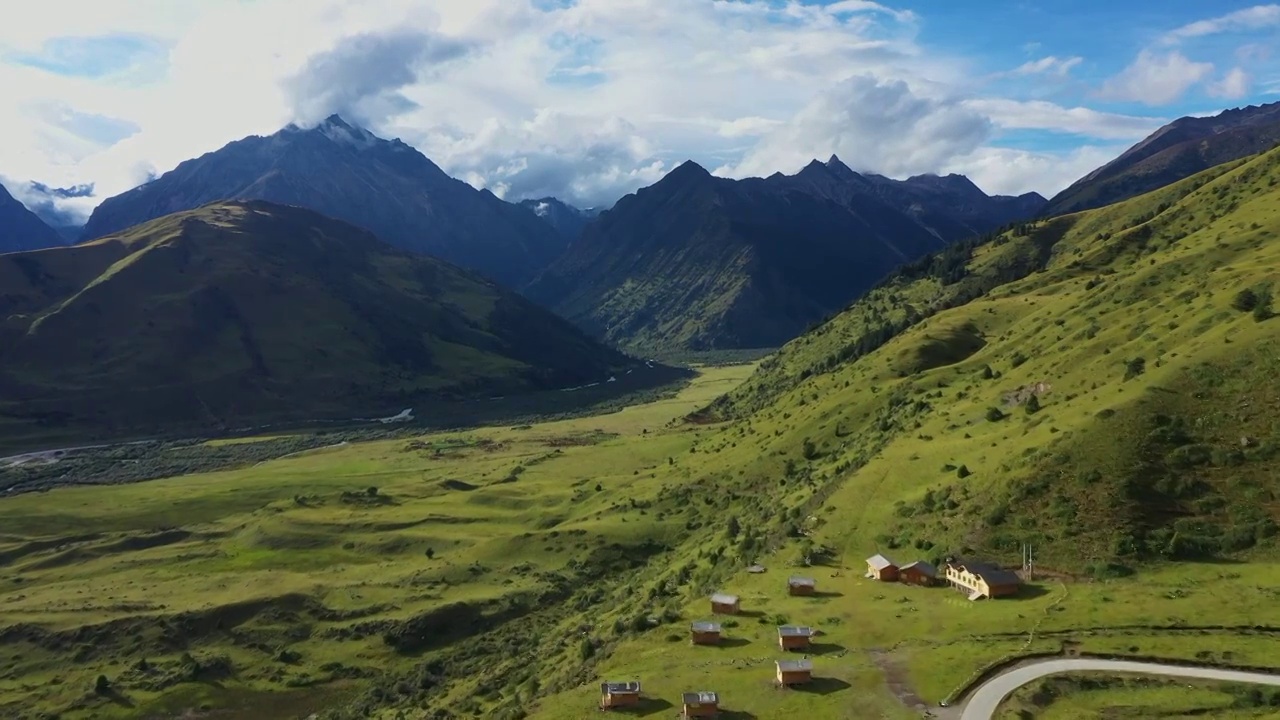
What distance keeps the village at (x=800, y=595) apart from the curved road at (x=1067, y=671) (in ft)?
31.0

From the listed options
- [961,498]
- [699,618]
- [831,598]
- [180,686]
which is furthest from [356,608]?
[961,498]

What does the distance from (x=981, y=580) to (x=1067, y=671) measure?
13254 mm

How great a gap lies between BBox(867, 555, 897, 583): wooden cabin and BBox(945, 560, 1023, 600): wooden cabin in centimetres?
436

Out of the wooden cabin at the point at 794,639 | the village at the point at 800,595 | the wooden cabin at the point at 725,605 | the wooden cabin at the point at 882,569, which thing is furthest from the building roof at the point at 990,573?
the wooden cabin at the point at 725,605

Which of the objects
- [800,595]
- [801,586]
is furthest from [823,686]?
[801,586]

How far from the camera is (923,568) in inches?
2522

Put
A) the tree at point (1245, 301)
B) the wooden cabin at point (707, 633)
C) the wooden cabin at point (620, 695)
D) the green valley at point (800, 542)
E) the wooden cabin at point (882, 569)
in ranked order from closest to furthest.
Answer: the wooden cabin at point (620, 695) → the green valley at point (800, 542) → the wooden cabin at point (707, 633) → the wooden cabin at point (882, 569) → the tree at point (1245, 301)

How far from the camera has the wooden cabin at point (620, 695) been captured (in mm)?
49469

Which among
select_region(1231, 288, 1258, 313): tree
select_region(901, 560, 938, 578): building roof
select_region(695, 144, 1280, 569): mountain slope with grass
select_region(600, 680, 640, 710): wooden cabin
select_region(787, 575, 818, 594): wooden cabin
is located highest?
select_region(1231, 288, 1258, 313): tree

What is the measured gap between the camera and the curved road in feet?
139

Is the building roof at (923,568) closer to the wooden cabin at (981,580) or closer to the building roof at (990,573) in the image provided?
the wooden cabin at (981,580)

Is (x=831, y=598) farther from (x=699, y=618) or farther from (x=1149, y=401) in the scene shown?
(x=1149, y=401)

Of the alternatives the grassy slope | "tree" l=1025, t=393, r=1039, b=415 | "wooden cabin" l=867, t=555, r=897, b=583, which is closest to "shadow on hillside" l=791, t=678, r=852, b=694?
"wooden cabin" l=867, t=555, r=897, b=583

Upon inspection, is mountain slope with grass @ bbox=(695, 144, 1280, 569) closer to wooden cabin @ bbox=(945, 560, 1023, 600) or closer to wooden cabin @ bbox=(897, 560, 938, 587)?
wooden cabin @ bbox=(897, 560, 938, 587)
